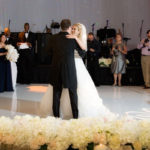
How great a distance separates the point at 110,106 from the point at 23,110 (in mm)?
1585

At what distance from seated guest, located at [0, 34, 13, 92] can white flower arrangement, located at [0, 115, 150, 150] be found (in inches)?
264

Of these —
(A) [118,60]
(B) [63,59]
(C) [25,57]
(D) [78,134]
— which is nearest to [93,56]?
(A) [118,60]

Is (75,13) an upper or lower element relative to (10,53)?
upper

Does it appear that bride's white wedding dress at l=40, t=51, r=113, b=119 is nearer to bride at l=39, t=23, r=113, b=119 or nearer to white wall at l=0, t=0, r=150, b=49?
bride at l=39, t=23, r=113, b=119

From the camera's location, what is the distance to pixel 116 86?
9.27m

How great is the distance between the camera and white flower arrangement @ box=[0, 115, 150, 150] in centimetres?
143

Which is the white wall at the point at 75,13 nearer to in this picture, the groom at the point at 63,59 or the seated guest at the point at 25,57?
the seated guest at the point at 25,57

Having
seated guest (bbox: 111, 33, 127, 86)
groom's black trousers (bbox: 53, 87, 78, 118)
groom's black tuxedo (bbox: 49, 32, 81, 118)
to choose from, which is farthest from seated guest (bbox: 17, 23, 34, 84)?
groom's black tuxedo (bbox: 49, 32, 81, 118)

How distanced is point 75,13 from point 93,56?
3054mm

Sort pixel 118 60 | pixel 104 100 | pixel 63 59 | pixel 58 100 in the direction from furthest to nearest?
pixel 118 60
pixel 104 100
pixel 58 100
pixel 63 59

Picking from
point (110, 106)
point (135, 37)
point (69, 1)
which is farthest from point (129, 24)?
point (110, 106)

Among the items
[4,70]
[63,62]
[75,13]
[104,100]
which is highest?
[75,13]

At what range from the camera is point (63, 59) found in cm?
457

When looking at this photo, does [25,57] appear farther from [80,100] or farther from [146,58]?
[80,100]
